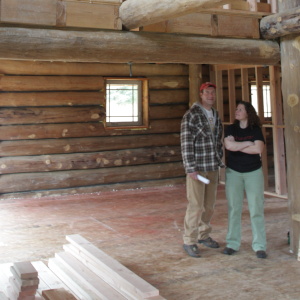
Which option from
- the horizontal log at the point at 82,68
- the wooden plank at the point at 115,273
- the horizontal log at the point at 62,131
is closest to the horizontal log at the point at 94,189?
the horizontal log at the point at 62,131

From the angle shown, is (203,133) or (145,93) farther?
(145,93)

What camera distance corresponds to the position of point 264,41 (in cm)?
555

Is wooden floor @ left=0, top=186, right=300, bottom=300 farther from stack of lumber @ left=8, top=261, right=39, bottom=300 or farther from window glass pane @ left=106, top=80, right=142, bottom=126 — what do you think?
window glass pane @ left=106, top=80, right=142, bottom=126

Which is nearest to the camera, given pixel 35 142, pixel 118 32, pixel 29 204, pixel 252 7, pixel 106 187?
pixel 118 32

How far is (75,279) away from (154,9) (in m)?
2.70

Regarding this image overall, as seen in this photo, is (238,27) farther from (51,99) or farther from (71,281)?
(51,99)

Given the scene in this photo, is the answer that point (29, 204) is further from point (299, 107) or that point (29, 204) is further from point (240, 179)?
point (299, 107)

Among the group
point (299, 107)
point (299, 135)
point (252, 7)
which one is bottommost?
point (299, 135)

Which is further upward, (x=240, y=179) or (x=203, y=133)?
(x=203, y=133)

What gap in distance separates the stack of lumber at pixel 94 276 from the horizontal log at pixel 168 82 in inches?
206

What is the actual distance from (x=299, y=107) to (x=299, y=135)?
0.99 ft

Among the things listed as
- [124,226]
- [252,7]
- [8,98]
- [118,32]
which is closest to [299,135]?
[252,7]

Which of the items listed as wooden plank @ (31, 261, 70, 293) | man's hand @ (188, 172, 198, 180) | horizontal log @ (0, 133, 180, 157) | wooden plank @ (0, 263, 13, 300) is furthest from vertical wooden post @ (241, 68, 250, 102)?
wooden plank @ (0, 263, 13, 300)

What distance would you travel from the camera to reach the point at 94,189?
A: 8.99 m
